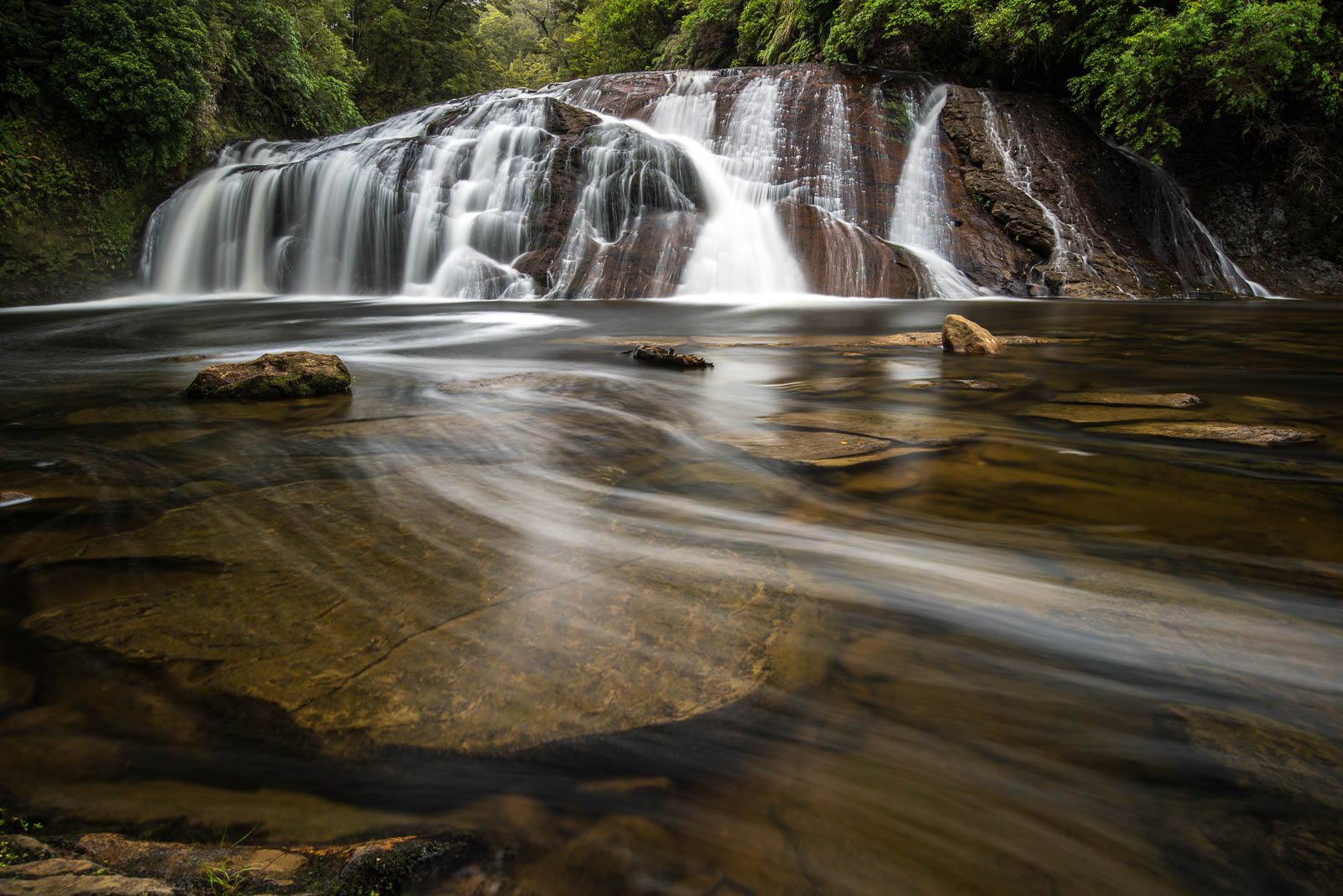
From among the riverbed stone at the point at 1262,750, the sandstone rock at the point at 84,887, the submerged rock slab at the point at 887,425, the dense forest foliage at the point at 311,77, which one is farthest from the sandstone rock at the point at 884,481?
the dense forest foliage at the point at 311,77

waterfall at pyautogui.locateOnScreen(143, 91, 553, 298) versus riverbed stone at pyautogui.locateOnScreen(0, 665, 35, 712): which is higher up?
waterfall at pyautogui.locateOnScreen(143, 91, 553, 298)

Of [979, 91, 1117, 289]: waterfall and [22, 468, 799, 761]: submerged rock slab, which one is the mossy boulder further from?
[979, 91, 1117, 289]: waterfall

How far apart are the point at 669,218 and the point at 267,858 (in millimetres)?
13208

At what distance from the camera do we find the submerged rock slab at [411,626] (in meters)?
1.22

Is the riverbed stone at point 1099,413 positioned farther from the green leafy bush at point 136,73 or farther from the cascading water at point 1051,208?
the green leafy bush at point 136,73

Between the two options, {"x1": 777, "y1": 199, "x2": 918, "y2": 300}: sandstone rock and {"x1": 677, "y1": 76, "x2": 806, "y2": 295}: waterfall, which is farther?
{"x1": 677, "y1": 76, "x2": 806, "y2": 295}: waterfall

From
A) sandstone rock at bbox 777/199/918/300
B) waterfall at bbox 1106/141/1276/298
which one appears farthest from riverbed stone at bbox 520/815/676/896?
waterfall at bbox 1106/141/1276/298

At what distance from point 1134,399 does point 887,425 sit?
1.80 metres

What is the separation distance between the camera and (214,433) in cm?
324

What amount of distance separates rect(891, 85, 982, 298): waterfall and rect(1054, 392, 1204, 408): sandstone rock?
8.68m

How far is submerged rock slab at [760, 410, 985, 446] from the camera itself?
10.3ft

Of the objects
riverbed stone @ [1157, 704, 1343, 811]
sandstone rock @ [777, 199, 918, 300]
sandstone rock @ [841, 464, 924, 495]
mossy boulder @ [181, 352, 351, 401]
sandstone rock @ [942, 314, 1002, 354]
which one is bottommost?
riverbed stone @ [1157, 704, 1343, 811]

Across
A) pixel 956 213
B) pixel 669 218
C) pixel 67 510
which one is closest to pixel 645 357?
pixel 67 510

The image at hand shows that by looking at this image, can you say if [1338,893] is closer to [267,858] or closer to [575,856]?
[575,856]
